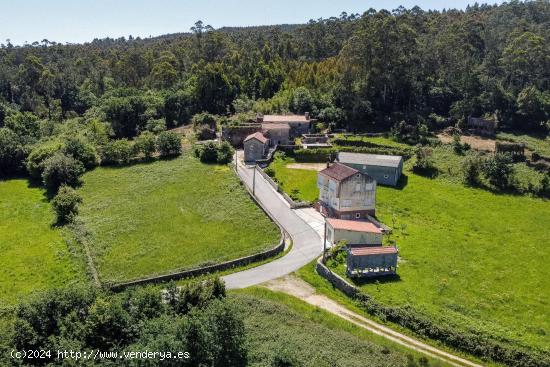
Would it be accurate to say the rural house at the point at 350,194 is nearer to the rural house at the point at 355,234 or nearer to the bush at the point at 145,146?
the rural house at the point at 355,234

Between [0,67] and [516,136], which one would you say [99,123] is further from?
[516,136]

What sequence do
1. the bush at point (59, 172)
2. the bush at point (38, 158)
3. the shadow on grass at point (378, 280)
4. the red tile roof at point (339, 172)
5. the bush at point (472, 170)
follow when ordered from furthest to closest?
the bush at point (38, 158)
the bush at point (59, 172)
the bush at point (472, 170)
the red tile roof at point (339, 172)
the shadow on grass at point (378, 280)

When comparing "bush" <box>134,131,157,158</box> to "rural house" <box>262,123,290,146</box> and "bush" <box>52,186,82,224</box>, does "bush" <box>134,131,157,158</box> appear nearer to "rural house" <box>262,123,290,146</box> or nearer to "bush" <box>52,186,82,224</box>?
"bush" <box>52,186,82,224</box>

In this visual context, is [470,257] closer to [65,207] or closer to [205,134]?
[65,207]

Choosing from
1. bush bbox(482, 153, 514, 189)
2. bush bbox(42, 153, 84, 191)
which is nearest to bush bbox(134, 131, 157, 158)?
bush bbox(42, 153, 84, 191)

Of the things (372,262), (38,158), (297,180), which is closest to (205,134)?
(297,180)

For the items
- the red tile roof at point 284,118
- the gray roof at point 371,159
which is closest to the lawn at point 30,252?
the gray roof at point 371,159
